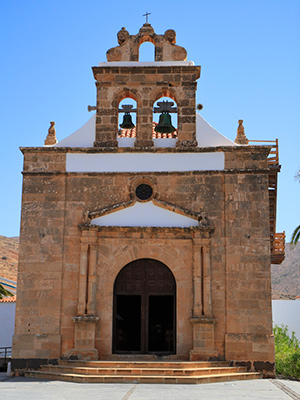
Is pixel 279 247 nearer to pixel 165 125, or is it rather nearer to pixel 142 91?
pixel 165 125

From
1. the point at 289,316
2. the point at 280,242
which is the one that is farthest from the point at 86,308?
the point at 289,316

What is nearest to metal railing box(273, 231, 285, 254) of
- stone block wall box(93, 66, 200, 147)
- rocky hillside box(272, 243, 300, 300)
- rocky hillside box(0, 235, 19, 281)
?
stone block wall box(93, 66, 200, 147)

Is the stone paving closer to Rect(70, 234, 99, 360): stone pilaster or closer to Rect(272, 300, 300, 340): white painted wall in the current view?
Rect(70, 234, 99, 360): stone pilaster

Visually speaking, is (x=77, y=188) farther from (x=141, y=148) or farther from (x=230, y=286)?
(x=230, y=286)

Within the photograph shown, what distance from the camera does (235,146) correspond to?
13.8 metres

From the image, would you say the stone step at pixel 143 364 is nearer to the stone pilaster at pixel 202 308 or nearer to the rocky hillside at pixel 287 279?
the stone pilaster at pixel 202 308

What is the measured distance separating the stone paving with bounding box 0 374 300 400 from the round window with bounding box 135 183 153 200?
4805mm

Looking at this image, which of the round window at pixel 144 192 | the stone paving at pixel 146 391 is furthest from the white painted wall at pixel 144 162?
the stone paving at pixel 146 391

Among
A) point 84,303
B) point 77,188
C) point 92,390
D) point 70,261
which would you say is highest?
point 77,188

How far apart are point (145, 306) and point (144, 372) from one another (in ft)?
6.45

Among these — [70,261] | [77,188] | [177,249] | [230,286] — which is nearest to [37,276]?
[70,261]

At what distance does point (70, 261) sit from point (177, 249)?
267cm

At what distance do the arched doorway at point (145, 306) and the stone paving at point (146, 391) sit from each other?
7.72 feet

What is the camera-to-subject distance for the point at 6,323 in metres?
24.2
